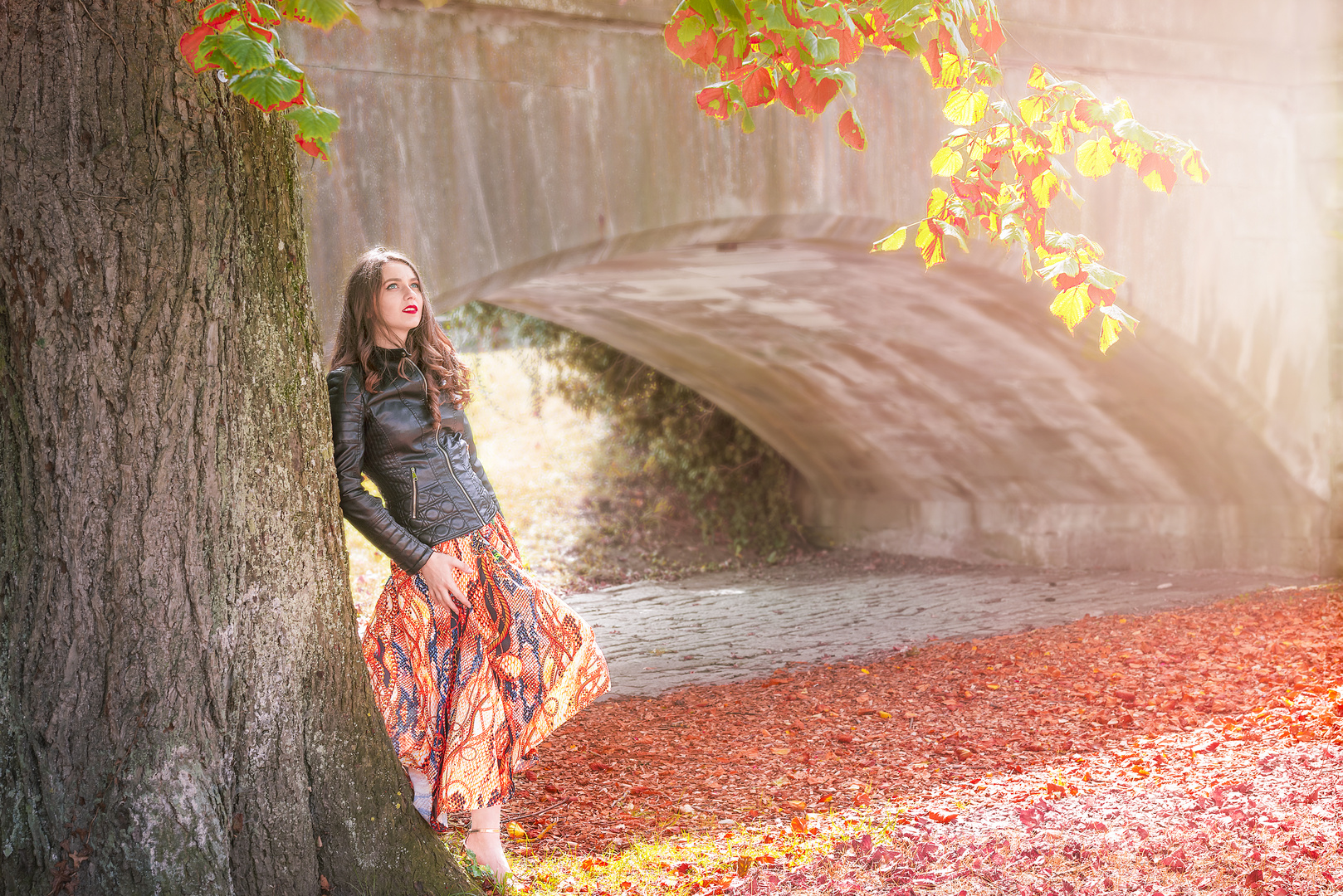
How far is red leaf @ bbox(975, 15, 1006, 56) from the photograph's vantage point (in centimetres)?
304

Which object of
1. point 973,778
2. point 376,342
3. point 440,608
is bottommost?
point 973,778

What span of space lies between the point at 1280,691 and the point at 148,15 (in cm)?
486

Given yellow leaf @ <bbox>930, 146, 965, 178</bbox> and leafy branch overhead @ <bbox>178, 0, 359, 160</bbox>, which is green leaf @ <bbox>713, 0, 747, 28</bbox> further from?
yellow leaf @ <bbox>930, 146, 965, 178</bbox>

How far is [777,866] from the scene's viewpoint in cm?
297

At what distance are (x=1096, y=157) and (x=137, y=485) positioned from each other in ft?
8.89

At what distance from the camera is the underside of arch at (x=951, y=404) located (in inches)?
304

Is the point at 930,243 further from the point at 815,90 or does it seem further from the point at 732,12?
the point at 732,12

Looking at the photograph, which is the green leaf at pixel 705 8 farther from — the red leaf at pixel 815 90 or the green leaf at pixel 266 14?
the green leaf at pixel 266 14

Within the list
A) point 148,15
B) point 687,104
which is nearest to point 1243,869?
point 148,15

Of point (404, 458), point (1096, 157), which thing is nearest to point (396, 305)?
point (404, 458)

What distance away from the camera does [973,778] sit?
12.5 feet

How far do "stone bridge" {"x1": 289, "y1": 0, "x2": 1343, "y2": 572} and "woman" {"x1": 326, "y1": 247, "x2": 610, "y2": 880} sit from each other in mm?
1767

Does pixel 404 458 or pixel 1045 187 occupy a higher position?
pixel 1045 187

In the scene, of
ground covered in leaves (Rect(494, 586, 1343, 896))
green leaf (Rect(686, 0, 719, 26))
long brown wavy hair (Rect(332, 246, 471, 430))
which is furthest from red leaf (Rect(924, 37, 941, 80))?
ground covered in leaves (Rect(494, 586, 1343, 896))
